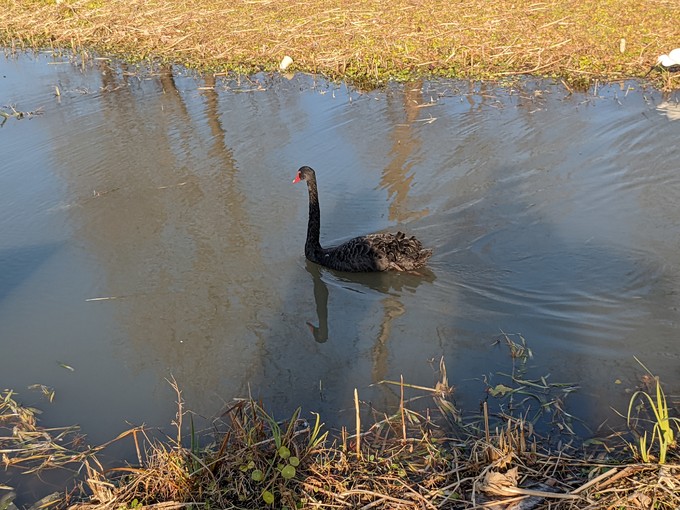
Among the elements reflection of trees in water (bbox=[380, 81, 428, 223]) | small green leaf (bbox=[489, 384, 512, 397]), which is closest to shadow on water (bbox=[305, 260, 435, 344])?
reflection of trees in water (bbox=[380, 81, 428, 223])

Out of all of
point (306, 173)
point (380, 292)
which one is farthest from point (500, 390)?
point (306, 173)

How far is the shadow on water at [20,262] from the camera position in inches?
254

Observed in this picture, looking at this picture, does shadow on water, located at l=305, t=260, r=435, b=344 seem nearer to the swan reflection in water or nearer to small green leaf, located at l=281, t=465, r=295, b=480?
the swan reflection in water

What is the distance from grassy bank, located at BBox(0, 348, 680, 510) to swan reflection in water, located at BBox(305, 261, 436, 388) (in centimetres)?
131

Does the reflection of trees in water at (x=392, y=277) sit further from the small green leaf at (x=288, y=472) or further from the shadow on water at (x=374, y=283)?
the small green leaf at (x=288, y=472)

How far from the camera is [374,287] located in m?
6.35

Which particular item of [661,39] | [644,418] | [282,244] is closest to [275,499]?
[644,418]

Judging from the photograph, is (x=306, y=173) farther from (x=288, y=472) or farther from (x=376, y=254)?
(x=288, y=472)

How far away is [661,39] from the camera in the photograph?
1152cm

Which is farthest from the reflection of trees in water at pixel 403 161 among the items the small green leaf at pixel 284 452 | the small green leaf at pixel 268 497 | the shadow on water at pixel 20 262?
the small green leaf at pixel 268 497

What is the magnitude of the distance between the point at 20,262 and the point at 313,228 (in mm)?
2749

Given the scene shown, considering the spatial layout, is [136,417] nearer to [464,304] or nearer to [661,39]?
[464,304]

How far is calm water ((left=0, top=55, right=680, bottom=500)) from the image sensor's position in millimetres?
5008

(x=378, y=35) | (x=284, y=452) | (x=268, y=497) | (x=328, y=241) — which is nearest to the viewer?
(x=268, y=497)
